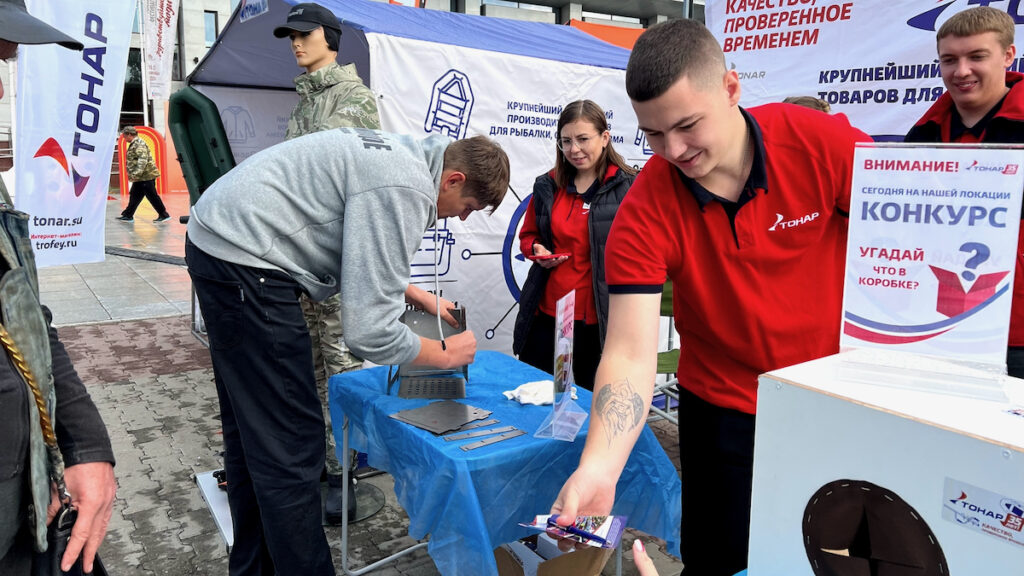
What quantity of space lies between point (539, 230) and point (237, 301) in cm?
175

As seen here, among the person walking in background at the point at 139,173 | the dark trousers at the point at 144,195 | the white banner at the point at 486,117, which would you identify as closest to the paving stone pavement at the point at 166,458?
the white banner at the point at 486,117

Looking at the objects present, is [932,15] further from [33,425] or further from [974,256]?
[33,425]

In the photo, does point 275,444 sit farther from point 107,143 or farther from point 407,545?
point 107,143

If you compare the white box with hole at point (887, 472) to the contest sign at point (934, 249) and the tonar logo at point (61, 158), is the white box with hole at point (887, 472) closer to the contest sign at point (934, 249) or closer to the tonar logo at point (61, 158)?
the contest sign at point (934, 249)

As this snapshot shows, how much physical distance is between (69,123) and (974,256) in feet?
12.4

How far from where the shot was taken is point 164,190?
16578 mm

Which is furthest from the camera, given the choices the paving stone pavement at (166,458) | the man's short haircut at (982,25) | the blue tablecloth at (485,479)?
the paving stone pavement at (166,458)

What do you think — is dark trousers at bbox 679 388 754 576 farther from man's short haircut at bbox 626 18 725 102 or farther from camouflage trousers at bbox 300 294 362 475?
camouflage trousers at bbox 300 294 362 475

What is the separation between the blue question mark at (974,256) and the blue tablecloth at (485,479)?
3.80 ft

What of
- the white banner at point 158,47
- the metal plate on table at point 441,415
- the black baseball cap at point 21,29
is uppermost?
the white banner at point 158,47

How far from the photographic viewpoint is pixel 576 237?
10.5ft

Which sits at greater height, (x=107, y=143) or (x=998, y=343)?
(x=107, y=143)

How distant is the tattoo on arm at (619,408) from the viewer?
130cm

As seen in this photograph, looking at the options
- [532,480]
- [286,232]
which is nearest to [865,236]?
[532,480]
